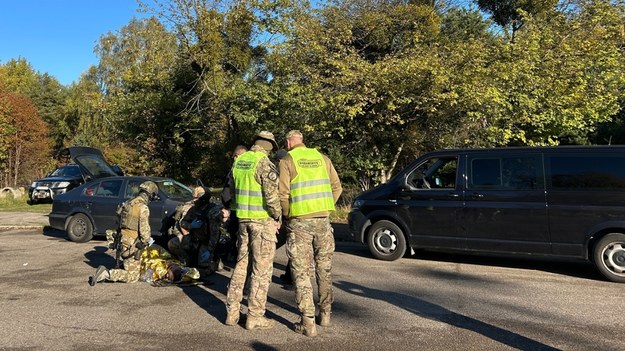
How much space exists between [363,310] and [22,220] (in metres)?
12.7

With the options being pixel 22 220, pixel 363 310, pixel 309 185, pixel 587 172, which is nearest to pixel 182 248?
pixel 363 310

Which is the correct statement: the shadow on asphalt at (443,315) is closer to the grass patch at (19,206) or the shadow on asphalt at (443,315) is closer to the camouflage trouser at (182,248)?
the camouflage trouser at (182,248)

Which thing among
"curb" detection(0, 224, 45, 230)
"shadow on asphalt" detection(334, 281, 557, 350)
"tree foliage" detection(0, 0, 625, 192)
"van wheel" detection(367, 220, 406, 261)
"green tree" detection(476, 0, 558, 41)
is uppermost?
"green tree" detection(476, 0, 558, 41)

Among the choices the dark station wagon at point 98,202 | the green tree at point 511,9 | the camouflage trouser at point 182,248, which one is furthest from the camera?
the green tree at point 511,9

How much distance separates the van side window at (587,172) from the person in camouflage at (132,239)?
5.93 meters

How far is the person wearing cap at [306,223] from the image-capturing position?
4852mm

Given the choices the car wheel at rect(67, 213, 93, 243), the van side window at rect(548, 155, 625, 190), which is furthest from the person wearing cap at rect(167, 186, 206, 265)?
the van side window at rect(548, 155, 625, 190)

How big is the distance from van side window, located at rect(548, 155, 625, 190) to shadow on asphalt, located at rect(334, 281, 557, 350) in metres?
3.06

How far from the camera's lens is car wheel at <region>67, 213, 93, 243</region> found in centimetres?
1104

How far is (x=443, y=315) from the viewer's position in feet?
18.1

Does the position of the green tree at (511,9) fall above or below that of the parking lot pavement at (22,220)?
above

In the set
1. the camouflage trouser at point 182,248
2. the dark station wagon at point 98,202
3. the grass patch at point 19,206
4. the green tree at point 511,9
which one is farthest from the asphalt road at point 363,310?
the green tree at point 511,9

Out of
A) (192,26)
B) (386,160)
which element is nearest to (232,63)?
(192,26)

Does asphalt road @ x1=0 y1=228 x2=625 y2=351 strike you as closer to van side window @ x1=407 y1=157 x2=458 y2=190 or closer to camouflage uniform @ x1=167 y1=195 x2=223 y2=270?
camouflage uniform @ x1=167 y1=195 x2=223 y2=270
